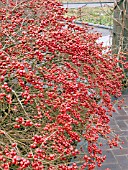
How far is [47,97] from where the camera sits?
254 cm

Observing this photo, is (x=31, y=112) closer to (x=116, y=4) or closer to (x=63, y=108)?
(x=63, y=108)

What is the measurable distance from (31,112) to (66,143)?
47cm

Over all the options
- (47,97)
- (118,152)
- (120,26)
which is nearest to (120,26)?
(120,26)

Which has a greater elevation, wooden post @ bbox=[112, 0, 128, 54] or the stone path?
wooden post @ bbox=[112, 0, 128, 54]

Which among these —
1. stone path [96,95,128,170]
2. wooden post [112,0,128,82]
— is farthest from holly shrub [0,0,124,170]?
wooden post [112,0,128,82]

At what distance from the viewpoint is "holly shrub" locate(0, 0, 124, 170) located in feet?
6.74

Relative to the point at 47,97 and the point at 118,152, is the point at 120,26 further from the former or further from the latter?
the point at 47,97

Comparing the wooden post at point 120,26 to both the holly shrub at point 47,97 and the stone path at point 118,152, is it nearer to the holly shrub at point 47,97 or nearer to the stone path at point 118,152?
the stone path at point 118,152

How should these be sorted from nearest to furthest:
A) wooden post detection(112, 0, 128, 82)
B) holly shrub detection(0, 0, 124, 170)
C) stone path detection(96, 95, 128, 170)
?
holly shrub detection(0, 0, 124, 170) < stone path detection(96, 95, 128, 170) < wooden post detection(112, 0, 128, 82)

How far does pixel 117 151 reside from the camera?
12.0 feet

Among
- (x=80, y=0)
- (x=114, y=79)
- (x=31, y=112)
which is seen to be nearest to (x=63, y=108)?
(x=31, y=112)

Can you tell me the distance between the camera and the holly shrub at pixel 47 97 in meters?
2.05

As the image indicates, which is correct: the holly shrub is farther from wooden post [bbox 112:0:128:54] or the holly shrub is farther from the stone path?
wooden post [bbox 112:0:128:54]

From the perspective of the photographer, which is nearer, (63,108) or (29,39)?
(63,108)
